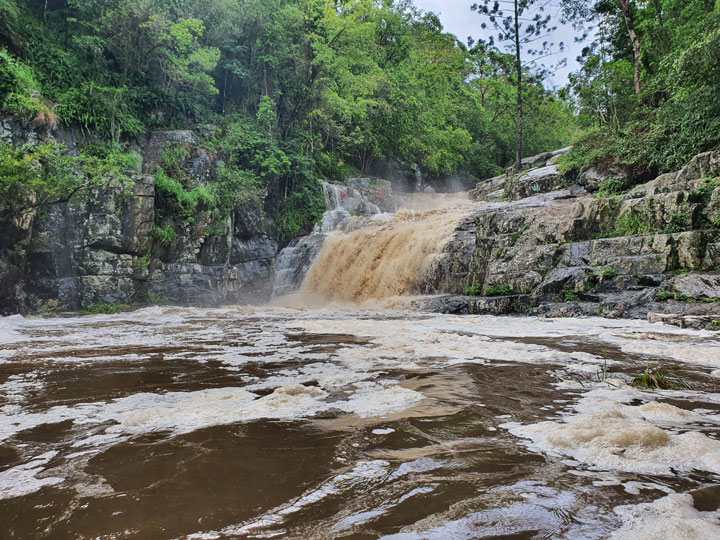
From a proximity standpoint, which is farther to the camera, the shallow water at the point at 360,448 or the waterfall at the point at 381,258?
the waterfall at the point at 381,258

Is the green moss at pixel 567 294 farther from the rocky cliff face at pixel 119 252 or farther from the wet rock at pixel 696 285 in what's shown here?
the rocky cliff face at pixel 119 252

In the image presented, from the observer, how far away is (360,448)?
1.89m

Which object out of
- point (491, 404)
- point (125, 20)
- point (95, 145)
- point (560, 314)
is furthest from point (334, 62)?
point (491, 404)

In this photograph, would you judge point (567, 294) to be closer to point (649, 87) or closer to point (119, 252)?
point (649, 87)

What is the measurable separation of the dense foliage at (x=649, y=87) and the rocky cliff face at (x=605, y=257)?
107 inches

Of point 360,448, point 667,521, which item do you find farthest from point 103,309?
point 667,521

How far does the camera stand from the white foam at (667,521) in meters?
1.20

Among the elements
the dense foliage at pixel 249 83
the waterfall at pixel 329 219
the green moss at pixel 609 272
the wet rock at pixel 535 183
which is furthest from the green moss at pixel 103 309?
the wet rock at pixel 535 183

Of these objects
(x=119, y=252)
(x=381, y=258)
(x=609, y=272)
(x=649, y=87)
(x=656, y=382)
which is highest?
(x=649, y=87)

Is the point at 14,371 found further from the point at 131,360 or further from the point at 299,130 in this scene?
the point at 299,130

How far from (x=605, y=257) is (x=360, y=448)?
877 centimetres

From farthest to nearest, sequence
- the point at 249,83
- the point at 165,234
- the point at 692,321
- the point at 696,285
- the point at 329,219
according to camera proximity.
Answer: the point at 329,219
the point at 249,83
the point at 165,234
the point at 696,285
the point at 692,321

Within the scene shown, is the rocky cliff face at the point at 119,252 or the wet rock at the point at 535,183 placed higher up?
the wet rock at the point at 535,183

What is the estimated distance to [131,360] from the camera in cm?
425
